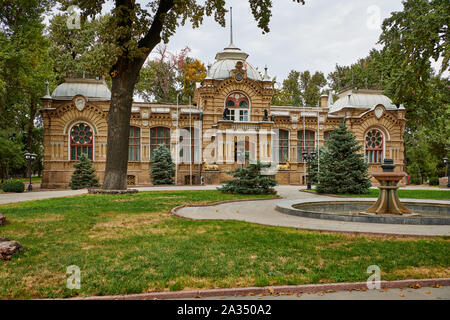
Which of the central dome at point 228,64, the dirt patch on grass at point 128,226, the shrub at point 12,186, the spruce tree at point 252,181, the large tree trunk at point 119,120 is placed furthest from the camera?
the central dome at point 228,64

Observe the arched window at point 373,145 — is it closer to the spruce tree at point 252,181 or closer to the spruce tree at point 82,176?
the spruce tree at point 252,181

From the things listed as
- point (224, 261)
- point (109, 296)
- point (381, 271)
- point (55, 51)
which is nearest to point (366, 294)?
point (381, 271)

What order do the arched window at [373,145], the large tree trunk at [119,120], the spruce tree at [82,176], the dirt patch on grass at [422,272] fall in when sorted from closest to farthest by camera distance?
the dirt patch on grass at [422,272] → the large tree trunk at [119,120] → the spruce tree at [82,176] → the arched window at [373,145]

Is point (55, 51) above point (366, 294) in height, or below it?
above

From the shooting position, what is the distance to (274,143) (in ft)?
116

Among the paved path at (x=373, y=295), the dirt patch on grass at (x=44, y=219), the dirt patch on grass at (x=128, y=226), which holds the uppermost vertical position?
the dirt patch on grass at (x=44, y=219)

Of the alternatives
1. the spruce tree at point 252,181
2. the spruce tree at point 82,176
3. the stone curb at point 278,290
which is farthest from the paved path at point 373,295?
the spruce tree at point 82,176

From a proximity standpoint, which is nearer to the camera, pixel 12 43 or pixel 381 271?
pixel 381 271

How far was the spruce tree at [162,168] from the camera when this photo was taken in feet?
98.1

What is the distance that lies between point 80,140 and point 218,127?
42.3 feet

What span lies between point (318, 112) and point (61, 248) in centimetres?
3258

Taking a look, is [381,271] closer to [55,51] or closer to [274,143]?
[274,143]

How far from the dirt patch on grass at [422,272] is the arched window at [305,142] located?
3076 cm

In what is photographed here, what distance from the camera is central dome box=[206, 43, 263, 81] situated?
3534 cm
